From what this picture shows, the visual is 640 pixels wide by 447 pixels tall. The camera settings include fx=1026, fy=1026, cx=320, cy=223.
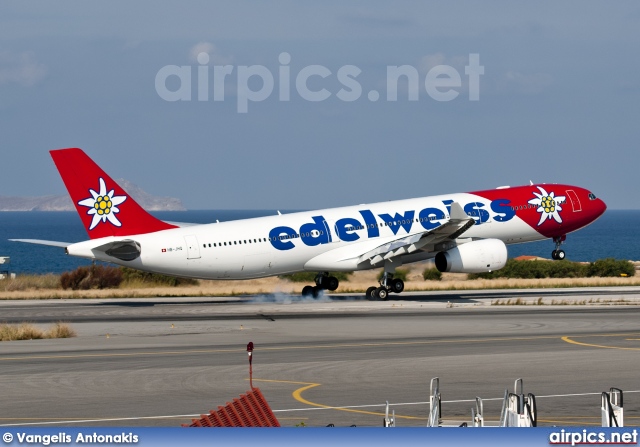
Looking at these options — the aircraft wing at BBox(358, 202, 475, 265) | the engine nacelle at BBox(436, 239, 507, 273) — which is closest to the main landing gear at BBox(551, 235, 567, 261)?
the engine nacelle at BBox(436, 239, 507, 273)

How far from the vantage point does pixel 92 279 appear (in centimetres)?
7262

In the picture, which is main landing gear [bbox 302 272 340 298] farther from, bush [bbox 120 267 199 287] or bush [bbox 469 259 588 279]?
bush [bbox 469 259 588 279]

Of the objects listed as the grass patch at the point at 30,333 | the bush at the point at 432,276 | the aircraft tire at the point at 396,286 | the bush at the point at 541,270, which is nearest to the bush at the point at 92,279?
the bush at the point at 432,276

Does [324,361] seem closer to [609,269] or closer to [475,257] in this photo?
[475,257]

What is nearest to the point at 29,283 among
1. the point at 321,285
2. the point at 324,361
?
the point at 321,285

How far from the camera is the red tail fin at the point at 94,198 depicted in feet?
160

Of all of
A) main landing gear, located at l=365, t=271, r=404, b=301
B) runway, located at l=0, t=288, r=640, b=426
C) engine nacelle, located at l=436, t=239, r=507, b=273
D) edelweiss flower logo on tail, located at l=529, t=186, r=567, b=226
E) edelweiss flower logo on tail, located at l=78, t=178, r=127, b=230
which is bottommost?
runway, located at l=0, t=288, r=640, b=426

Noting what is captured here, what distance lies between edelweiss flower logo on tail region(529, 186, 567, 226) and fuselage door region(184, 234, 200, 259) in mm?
19335

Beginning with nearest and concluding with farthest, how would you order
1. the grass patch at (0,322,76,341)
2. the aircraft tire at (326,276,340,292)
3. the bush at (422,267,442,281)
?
the grass patch at (0,322,76,341) < the aircraft tire at (326,276,340,292) < the bush at (422,267,442,281)

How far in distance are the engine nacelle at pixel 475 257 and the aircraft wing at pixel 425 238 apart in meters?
0.89

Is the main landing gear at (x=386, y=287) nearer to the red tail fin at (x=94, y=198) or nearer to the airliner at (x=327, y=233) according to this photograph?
the airliner at (x=327, y=233)

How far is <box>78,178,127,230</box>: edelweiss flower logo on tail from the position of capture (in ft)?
161

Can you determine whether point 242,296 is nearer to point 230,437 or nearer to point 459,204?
point 459,204

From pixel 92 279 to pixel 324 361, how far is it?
46021 mm
